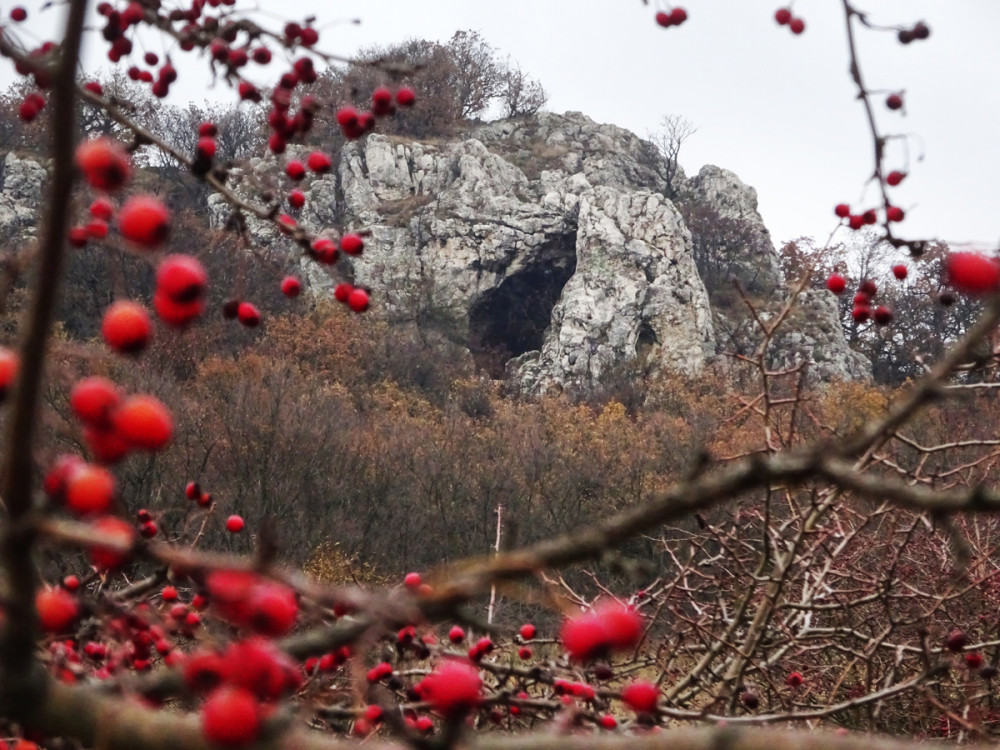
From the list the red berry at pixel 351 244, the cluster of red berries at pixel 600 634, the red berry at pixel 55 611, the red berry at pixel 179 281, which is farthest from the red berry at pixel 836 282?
the red berry at pixel 55 611

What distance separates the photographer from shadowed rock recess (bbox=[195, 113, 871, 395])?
31656 millimetres

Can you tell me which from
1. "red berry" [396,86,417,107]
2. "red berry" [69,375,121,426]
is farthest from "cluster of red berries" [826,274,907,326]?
"red berry" [69,375,121,426]

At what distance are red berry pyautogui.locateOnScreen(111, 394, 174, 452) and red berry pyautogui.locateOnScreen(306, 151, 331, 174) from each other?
1639 mm

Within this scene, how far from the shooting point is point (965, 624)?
528cm

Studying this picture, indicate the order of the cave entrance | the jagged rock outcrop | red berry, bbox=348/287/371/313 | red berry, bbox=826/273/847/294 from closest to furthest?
1. red berry, bbox=348/287/371/313
2. red berry, bbox=826/273/847/294
3. the jagged rock outcrop
4. the cave entrance

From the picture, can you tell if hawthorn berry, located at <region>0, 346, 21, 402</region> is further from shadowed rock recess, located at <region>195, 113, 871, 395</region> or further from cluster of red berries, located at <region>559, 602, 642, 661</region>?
shadowed rock recess, located at <region>195, 113, 871, 395</region>

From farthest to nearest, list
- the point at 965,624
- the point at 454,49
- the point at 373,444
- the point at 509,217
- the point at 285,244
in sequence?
the point at 454,49
the point at 509,217
the point at 285,244
the point at 373,444
the point at 965,624

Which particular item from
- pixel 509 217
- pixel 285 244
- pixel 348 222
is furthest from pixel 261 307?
pixel 509 217

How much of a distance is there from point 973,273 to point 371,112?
1668 mm

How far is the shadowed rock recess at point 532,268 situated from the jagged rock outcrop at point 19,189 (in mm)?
6188

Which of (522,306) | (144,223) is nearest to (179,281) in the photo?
(144,223)

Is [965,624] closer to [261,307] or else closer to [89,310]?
[89,310]

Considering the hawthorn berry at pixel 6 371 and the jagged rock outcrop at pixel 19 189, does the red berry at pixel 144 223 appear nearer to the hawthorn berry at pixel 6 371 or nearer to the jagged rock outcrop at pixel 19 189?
the hawthorn berry at pixel 6 371

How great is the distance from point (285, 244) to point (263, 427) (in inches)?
586
